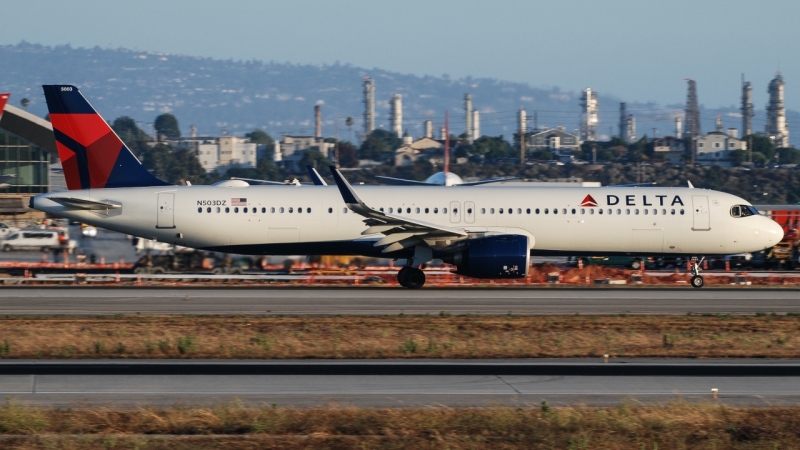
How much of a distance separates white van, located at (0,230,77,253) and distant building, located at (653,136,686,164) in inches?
4648

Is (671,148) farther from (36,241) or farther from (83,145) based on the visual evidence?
(83,145)

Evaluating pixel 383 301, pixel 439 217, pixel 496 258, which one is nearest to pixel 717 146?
pixel 439 217

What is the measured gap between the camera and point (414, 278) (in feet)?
103

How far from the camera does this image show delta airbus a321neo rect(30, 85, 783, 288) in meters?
31.2

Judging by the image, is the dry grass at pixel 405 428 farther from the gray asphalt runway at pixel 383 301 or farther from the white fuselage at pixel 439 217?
the white fuselage at pixel 439 217

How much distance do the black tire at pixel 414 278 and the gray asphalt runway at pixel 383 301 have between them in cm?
36

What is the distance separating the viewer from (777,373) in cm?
1662

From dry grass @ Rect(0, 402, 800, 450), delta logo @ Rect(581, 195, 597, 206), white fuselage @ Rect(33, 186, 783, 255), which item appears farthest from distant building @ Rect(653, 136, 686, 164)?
dry grass @ Rect(0, 402, 800, 450)

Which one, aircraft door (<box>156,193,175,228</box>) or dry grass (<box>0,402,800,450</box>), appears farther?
aircraft door (<box>156,193,175,228</box>)

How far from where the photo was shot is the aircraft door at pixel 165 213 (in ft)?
103

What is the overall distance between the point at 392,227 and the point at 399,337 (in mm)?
10111

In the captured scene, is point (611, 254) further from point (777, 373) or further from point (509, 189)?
point (777, 373)

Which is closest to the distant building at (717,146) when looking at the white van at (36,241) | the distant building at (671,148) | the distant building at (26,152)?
the distant building at (671,148)

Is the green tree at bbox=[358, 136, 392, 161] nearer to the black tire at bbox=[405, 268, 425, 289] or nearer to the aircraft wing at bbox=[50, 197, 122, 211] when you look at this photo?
the black tire at bbox=[405, 268, 425, 289]
